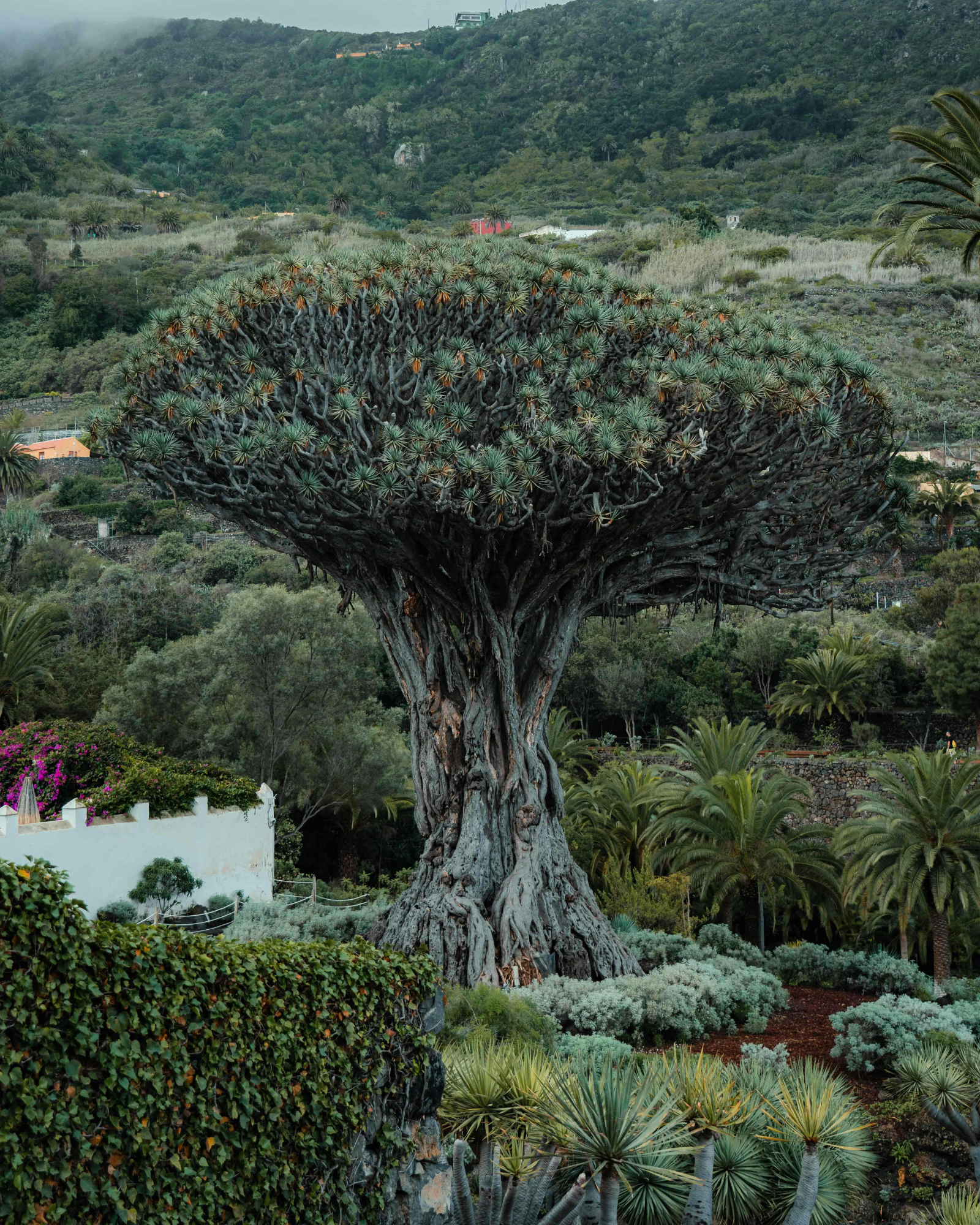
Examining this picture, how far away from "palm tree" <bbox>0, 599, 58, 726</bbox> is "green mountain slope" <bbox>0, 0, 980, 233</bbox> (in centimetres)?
6013

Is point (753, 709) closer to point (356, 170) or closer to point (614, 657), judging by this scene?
point (614, 657)

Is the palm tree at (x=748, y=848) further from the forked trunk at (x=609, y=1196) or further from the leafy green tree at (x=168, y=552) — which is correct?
the leafy green tree at (x=168, y=552)

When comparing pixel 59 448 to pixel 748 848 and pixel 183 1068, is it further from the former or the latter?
pixel 183 1068

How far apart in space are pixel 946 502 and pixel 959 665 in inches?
624

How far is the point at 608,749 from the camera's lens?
98.3 feet

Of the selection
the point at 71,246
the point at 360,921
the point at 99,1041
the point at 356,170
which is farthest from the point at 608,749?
the point at 356,170

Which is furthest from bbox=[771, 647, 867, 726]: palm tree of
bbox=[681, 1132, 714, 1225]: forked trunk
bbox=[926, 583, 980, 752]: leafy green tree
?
bbox=[681, 1132, 714, 1225]: forked trunk

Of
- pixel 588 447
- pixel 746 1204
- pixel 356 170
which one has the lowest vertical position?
pixel 746 1204

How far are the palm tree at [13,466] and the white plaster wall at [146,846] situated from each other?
111ft

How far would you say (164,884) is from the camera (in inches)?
657

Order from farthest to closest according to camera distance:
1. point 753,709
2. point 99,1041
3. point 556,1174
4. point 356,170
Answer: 1. point 356,170
2. point 753,709
3. point 556,1174
4. point 99,1041

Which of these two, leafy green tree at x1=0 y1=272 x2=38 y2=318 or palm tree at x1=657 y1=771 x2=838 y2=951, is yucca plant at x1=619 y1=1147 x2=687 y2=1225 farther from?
leafy green tree at x1=0 y1=272 x2=38 y2=318

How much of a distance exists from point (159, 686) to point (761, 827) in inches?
517

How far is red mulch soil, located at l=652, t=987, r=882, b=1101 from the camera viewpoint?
11.0 meters
